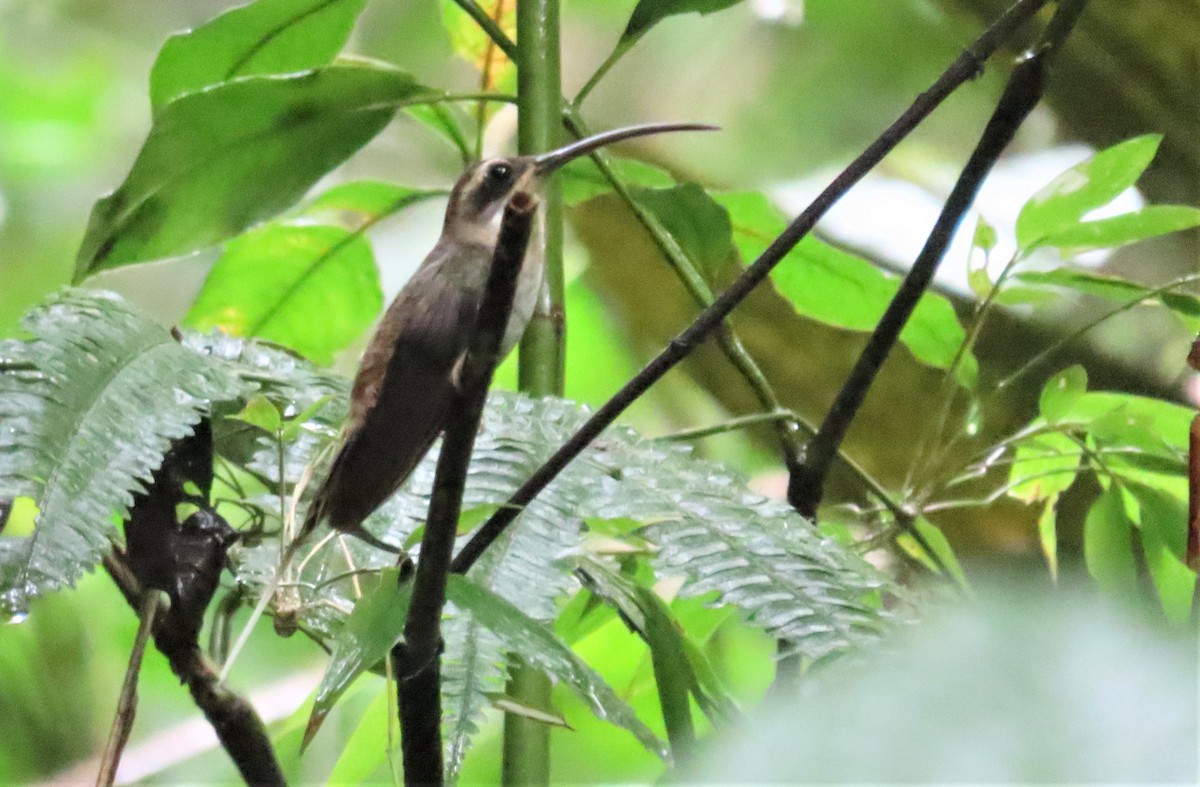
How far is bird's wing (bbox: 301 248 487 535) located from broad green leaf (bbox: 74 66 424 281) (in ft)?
1.33

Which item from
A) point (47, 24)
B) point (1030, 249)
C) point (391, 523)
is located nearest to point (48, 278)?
point (47, 24)

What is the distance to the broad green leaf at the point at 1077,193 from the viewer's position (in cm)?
Result: 80

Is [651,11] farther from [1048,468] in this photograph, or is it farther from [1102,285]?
[1048,468]

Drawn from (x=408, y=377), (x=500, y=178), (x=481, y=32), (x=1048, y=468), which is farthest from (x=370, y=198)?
(x=1048, y=468)

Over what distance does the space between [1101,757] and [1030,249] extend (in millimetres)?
774

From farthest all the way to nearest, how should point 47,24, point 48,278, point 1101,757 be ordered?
point 47,24
point 48,278
point 1101,757

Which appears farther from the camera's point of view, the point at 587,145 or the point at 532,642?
the point at 587,145

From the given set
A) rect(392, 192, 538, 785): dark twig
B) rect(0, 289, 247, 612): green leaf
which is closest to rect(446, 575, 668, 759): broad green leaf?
rect(392, 192, 538, 785): dark twig

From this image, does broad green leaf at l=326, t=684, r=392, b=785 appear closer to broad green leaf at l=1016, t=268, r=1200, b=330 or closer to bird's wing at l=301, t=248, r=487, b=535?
bird's wing at l=301, t=248, r=487, b=535

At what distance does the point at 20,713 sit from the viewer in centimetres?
151

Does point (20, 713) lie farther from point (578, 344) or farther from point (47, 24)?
point (47, 24)

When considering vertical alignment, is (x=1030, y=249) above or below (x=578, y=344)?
below

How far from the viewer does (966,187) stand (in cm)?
48

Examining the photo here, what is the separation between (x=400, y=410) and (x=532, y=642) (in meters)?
0.14
